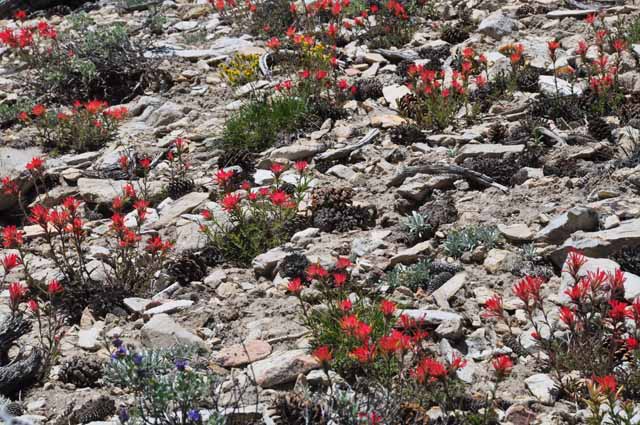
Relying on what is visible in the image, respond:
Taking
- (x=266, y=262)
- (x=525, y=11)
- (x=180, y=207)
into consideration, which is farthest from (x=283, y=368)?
(x=525, y=11)

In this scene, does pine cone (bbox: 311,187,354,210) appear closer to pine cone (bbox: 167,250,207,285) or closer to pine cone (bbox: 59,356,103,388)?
pine cone (bbox: 167,250,207,285)

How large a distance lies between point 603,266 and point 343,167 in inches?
115

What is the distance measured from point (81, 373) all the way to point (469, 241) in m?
2.72

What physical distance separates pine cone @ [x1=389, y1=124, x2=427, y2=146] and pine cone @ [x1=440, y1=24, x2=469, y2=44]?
2.65m

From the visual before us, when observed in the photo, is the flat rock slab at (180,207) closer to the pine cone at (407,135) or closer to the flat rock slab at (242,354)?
the pine cone at (407,135)

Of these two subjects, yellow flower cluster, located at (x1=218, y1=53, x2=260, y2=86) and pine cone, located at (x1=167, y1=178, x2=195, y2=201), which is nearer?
pine cone, located at (x1=167, y1=178, x2=195, y2=201)

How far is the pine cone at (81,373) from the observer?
171 inches

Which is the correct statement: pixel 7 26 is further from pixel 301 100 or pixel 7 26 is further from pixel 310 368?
pixel 310 368

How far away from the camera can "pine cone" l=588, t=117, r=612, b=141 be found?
653 centimetres

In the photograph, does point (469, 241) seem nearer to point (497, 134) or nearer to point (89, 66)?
point (497, 134)

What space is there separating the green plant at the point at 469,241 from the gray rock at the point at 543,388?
55.2 inches

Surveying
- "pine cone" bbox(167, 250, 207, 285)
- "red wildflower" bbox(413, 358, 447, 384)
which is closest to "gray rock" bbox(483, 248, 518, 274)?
"red wildflower" bbox(413, 358, 447, 384)

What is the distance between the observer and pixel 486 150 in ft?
21.3

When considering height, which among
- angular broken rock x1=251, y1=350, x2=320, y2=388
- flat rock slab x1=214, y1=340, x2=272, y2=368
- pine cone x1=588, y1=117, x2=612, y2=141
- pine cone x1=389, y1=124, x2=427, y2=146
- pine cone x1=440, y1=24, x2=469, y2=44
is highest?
pine cone x1=440, y1=24, x2=469, y2=44
